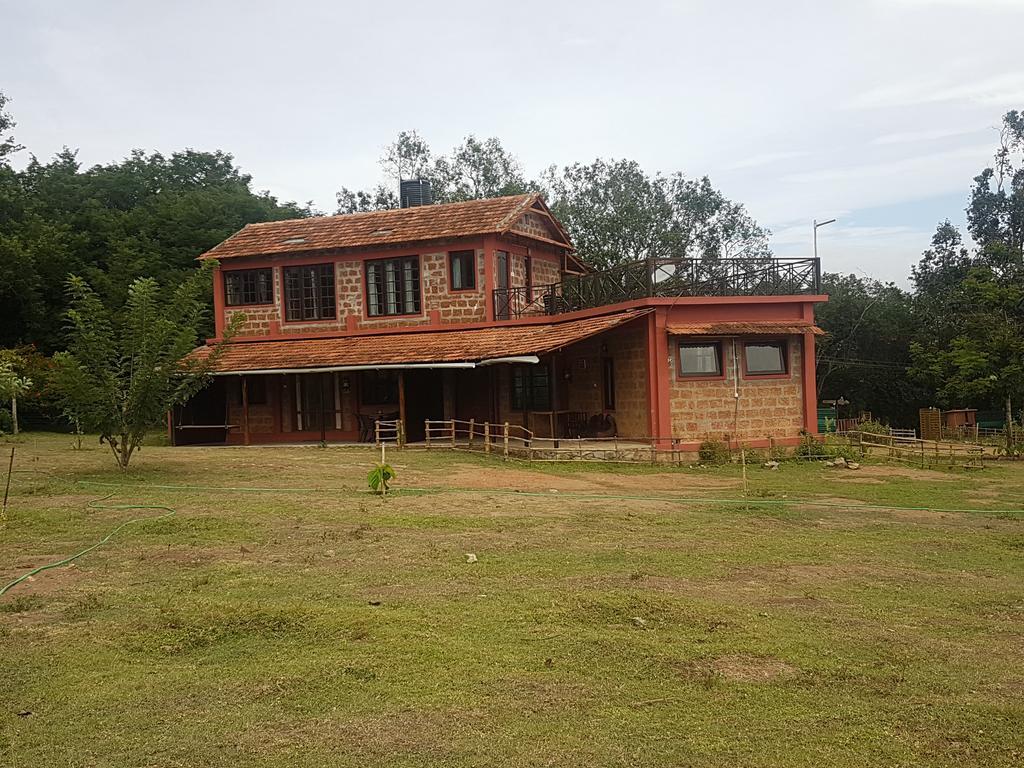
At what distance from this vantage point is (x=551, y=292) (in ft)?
76.8

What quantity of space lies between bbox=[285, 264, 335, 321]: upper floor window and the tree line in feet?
28.9

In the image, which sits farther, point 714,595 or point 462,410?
point 462,410

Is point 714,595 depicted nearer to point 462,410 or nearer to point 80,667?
point 80,667

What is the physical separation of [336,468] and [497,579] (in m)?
9.92

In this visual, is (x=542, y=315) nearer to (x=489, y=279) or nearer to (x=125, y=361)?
(x=489, y=279)

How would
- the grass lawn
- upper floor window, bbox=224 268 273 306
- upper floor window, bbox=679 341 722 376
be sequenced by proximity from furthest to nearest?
upper floor window, bbox=224 268 273 306 < upper floor window, bbox=679 341 722 376 < the grass lawn

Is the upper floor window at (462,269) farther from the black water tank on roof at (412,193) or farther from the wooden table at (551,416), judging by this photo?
the black water tank on roof at (412,193)

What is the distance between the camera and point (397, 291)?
970 inches

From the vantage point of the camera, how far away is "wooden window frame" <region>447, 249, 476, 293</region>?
77.7 ft

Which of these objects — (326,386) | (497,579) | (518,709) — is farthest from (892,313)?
(518,709)

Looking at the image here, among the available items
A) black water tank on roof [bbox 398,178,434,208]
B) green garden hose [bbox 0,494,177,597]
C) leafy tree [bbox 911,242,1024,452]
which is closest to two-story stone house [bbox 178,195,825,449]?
black water tank on roof [bbox 398,178,434,208]

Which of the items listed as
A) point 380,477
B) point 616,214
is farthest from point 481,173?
point 380,477

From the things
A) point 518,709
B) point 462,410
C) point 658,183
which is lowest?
point 518,709

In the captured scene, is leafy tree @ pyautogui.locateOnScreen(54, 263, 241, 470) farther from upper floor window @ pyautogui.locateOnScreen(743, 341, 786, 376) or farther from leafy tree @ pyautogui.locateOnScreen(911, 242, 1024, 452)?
leafy tree @ pyautogui.locateOnScreen(911, 242, 1024, 452)
